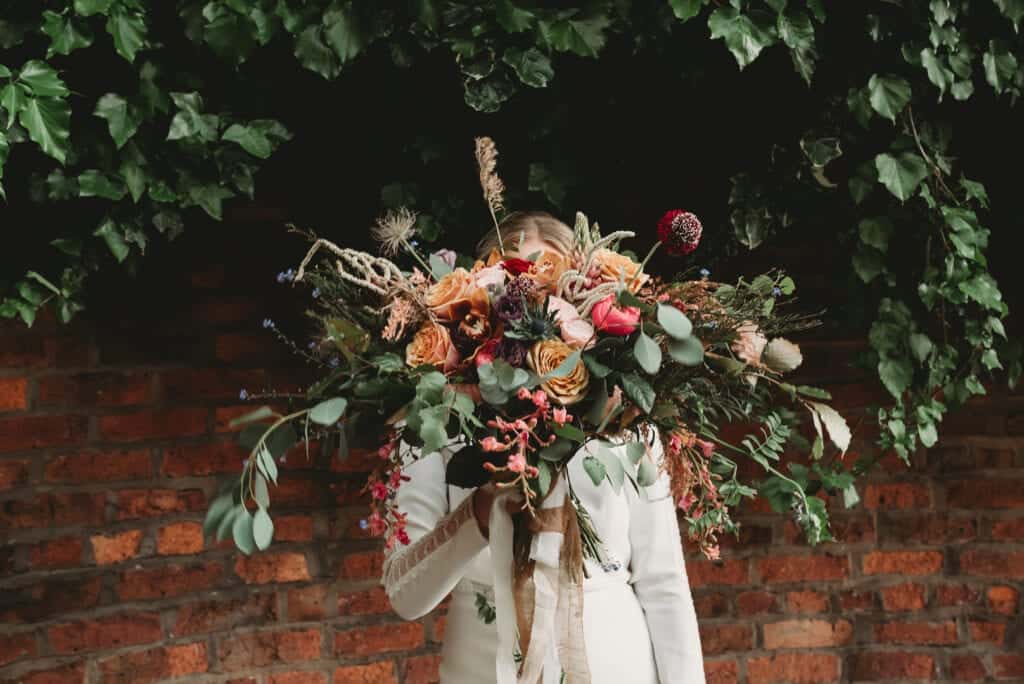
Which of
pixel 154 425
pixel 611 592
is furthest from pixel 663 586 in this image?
pixel 154 425

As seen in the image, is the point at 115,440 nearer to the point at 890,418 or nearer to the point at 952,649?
the point at 890,418

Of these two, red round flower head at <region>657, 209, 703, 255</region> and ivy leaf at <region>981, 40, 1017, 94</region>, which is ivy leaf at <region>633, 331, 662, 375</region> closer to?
red round flower head at <region>657, 209, 703, 255</region>

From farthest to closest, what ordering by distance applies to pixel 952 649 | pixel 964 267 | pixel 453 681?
pixel 952 649, pixel 964 267, pixel 453 681

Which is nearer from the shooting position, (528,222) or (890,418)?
→ (528,222)

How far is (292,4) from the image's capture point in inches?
67.2

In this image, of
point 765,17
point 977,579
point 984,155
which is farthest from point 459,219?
point 977,579

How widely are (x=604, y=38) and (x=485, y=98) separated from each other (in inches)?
9.6

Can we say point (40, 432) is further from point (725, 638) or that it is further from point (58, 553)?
point (725, 638)

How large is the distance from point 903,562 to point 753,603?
14.9 inches

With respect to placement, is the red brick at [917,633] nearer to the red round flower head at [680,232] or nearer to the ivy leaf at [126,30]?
the red round flower head at [680,232]

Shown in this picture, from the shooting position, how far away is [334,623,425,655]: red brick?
2115mm

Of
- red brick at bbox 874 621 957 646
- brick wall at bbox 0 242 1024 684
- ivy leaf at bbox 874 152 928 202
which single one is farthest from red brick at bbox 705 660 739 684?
ivy leaf at bbox 874 152 928 202

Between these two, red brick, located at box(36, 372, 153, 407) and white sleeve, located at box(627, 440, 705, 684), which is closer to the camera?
white sleeve, located at box(627, 440, 705, 684)

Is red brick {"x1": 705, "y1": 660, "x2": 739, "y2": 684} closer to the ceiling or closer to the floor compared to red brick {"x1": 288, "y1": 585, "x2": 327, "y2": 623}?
closer to the floor
